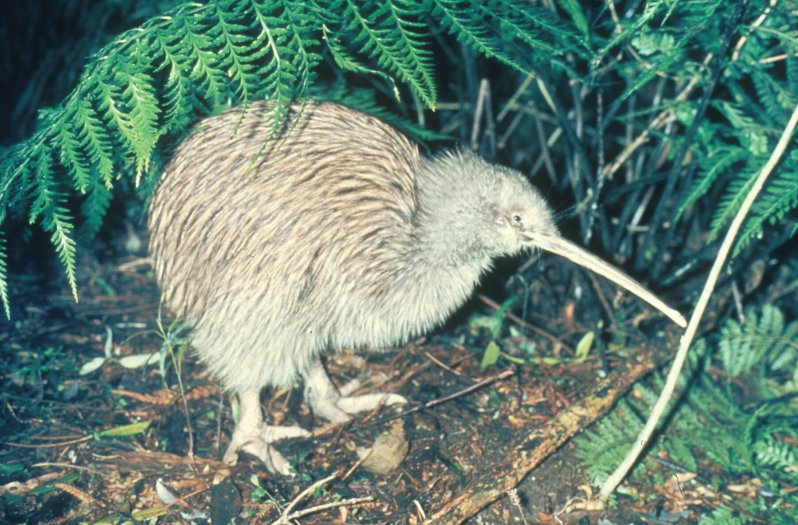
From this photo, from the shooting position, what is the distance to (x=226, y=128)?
245 cm

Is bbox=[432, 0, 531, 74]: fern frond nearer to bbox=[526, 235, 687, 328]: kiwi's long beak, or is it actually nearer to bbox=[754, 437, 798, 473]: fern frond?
bbox=[526, 235, 687, 328]: kiwi's long beak

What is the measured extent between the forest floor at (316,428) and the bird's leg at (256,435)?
1.7 inches

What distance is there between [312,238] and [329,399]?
79 cm

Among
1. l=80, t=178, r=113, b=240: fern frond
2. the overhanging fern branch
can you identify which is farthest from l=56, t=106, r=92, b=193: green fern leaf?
l=80, t=178, r=113, b=240: fern frond

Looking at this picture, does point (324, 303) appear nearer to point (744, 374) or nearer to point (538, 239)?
point (538, 239)

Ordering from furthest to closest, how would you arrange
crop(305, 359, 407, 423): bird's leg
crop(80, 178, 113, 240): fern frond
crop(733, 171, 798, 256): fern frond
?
crop(305, 359, 407, 423): bird's leg → crop(80, 178, 113, 240): fern frond → crop(733, 171, 798, 256): fern frond

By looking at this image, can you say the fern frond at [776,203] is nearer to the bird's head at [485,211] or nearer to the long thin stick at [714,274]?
the long thin stick at [714,274]

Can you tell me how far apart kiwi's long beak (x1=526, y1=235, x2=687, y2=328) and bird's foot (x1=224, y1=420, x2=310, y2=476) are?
1.25m

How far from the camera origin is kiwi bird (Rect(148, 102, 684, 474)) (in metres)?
2.36

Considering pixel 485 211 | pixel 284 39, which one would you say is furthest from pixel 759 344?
pixel 284 39

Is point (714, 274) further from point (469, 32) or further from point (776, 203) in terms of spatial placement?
point (469, 32)

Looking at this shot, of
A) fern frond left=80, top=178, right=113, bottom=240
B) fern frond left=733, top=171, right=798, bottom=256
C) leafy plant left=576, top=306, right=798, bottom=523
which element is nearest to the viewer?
fern frond left=733, top=171, right=798, bottom=256

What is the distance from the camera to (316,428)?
9.02 ft

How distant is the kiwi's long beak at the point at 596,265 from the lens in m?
2.31
